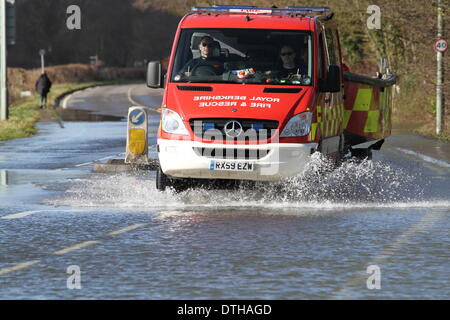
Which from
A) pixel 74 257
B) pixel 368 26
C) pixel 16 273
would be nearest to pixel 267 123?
pixel 74 257

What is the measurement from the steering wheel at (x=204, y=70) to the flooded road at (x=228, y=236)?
159 centimetres

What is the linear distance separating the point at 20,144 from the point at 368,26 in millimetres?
14939

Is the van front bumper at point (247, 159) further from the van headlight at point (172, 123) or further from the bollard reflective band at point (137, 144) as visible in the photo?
the bollard reflective band at point (137, 144)

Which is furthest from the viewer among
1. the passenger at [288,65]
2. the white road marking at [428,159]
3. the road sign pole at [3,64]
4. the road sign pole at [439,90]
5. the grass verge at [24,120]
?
the road sign pole at [3,64]

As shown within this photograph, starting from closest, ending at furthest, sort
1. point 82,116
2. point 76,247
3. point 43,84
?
point 76,247 → point 82,116 → point 43,84

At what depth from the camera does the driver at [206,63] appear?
14.3 m

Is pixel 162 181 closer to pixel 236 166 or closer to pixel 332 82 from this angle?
pixel 236 166

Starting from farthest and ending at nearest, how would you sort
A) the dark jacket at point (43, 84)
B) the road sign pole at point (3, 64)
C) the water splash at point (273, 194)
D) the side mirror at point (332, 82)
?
the dark jacket at point (43, 84) < the road sign pole at point (3, 64) < the side mirror at point (332, 82) < the water splash at point (273, 194)

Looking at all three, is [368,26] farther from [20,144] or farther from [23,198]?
[23,198]

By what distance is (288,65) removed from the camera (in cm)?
1438

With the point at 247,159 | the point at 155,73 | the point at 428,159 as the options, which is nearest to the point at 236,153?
the point at 247,159

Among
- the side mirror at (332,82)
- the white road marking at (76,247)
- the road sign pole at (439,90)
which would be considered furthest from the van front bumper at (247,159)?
the road sign pole at (439,90)

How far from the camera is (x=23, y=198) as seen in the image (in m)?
14.5

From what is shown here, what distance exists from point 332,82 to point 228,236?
3.93 meters
